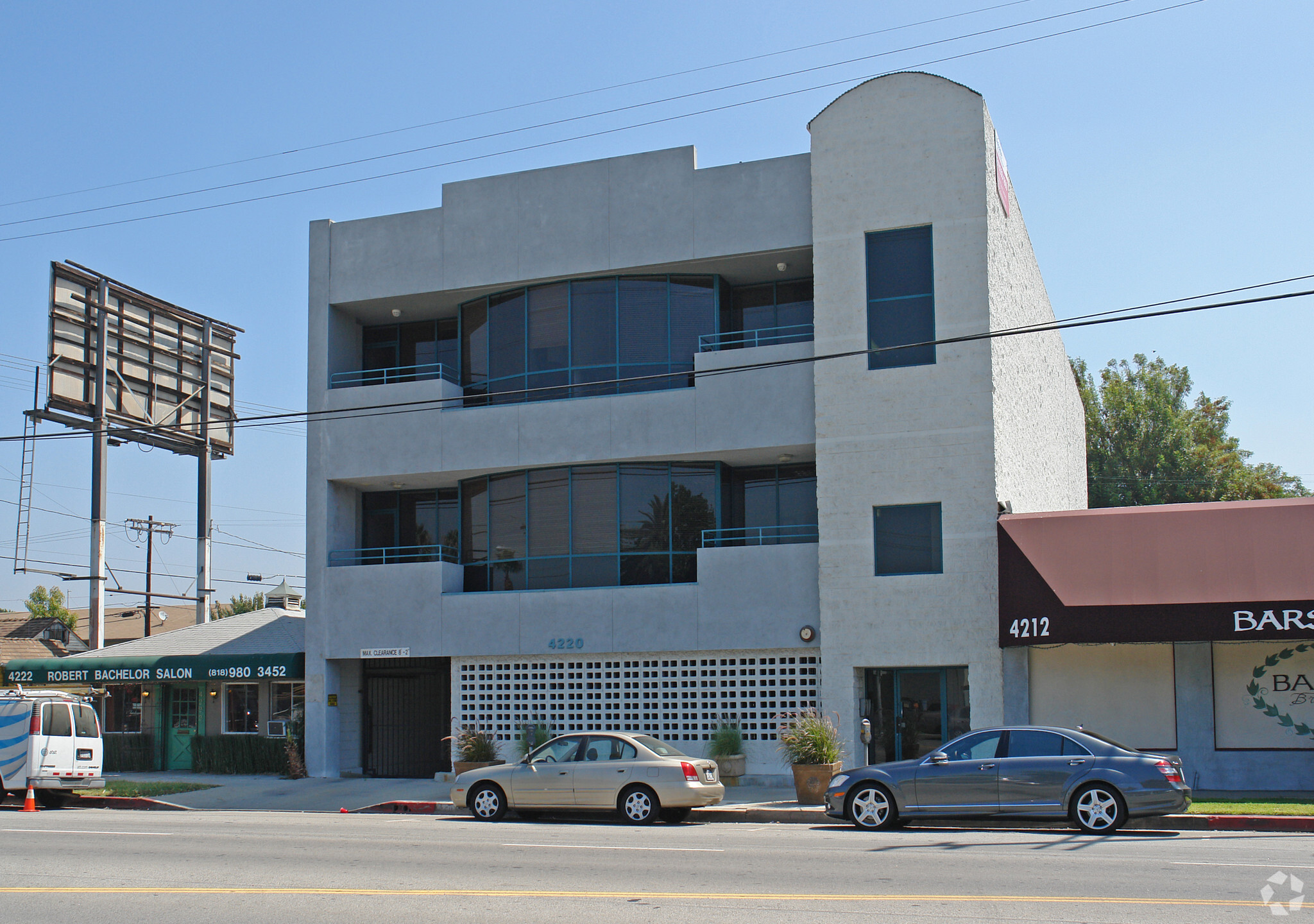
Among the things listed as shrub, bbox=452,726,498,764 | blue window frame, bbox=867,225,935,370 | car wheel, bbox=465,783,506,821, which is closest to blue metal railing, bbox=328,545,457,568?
shrub, bbox=452,726,498,764

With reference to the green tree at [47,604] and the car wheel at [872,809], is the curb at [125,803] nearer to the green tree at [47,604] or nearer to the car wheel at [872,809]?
the car wheel at [872,809]

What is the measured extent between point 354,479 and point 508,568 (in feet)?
13.0

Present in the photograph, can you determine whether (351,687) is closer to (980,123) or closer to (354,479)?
(354,479)

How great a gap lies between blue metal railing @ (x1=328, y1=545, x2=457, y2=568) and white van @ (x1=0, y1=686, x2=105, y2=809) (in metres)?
6.02

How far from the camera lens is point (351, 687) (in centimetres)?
2659

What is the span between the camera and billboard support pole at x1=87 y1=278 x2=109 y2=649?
32.5 metres

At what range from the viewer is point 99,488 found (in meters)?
32.8

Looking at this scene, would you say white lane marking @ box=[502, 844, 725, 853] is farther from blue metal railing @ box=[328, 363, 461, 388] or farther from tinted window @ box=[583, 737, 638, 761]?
blue metal railing @ box=[328, 363, 461, 388]

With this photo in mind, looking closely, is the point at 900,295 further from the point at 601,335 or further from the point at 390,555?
the point at 390,555

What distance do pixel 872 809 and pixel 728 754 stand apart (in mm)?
6460

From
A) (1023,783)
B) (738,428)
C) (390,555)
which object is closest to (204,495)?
(390,555)

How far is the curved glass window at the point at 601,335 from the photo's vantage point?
24.2 metres

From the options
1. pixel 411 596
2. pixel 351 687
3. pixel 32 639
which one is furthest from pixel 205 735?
A: pixel 32 639

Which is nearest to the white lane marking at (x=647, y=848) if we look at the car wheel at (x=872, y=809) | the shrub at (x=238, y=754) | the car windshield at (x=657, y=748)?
the car wheel at (x=872, y=809)
